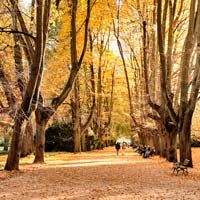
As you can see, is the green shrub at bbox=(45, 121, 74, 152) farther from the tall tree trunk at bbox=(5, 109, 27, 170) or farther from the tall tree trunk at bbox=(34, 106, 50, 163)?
the tall tree trunk at bbox=(5, 109, 27, 170)

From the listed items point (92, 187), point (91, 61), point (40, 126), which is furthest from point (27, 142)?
point (92, 187)

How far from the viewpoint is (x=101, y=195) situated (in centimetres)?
1168

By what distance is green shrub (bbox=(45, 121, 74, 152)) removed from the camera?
143ft

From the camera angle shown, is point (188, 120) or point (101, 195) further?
point (188, 120)

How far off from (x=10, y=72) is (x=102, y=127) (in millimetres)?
34940

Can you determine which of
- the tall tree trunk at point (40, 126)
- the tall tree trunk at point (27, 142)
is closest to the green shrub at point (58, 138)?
the tall tree trunk at point (27, 142)

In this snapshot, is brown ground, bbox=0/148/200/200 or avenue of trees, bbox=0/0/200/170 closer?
brown ground, bbox=0/148/200/200

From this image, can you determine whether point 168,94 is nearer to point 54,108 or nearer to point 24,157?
point 54,108

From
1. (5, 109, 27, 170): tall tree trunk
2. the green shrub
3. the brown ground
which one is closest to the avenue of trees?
(5, 109, 27, 170): tall tree trunk

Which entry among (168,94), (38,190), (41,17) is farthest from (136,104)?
(38,190)

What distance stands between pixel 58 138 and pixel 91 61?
9381 mm

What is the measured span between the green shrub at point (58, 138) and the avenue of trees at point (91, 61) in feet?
4.87

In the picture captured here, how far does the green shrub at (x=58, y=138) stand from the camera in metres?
43.5

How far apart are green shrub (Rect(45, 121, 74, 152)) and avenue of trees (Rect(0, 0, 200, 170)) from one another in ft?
4.87
